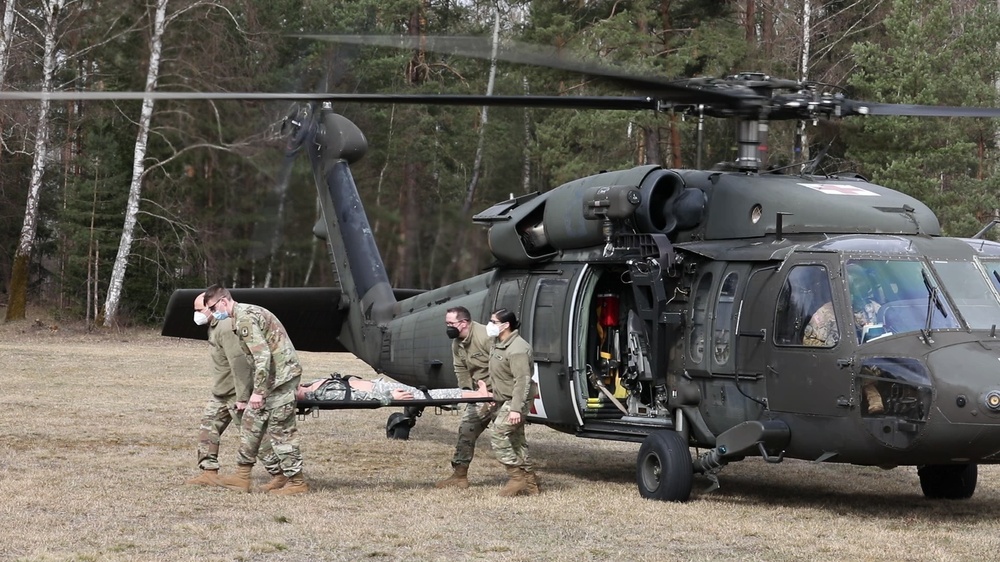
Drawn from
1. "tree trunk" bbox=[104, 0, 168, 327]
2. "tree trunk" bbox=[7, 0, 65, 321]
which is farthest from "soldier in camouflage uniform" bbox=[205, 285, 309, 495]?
"tree trunk" bbox=[7, 0, 65, 321]

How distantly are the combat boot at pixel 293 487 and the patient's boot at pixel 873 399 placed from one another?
398 centimetres

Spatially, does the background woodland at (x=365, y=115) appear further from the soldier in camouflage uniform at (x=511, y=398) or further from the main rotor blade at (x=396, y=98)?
the main rotor blade at (x=396, y=98)

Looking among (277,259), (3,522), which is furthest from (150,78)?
(3,522)

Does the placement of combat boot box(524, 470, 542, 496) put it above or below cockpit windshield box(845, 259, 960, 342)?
below

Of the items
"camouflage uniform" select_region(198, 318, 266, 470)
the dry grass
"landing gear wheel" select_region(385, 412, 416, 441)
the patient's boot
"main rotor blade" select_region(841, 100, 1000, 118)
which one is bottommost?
the dry grass

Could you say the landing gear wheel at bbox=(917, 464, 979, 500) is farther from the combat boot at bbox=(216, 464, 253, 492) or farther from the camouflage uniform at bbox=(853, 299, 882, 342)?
the combat boot at bbox=(216, 464, 253, 492)

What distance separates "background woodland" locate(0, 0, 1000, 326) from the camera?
22.8m

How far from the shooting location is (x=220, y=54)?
85.3ft

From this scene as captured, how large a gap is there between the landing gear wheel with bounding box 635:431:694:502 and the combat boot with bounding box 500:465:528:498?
0.86 metres

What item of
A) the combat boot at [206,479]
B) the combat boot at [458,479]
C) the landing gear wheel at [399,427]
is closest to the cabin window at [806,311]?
the combat boot at [458,479]

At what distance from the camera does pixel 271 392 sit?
29.7 feet

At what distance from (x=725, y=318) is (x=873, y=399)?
137 centimetres

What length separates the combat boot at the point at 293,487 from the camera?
9062 mm

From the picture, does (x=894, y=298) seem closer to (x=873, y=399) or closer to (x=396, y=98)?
(x=873, y=399)
